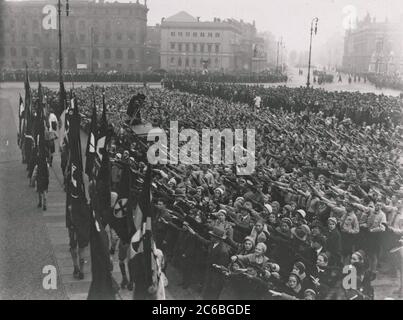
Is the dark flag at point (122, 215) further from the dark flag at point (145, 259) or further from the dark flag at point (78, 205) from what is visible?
the dark flag at point (145, 259)

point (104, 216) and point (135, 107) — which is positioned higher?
point (135, 107)

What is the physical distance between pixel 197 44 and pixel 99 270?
88772 mm

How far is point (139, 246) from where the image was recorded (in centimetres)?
721

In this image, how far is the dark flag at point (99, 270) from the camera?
277 inches

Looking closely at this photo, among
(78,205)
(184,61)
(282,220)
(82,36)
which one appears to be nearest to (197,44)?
(184,61)

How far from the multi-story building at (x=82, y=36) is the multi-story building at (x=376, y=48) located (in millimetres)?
42872

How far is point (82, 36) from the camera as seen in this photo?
92.1 meters

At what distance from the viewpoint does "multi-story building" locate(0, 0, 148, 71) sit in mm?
89500

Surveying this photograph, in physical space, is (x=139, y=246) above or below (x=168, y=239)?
above

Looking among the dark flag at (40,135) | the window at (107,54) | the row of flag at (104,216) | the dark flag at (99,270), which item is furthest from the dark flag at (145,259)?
the window at (107,54)

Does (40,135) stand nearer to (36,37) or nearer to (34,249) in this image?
(34,249)
